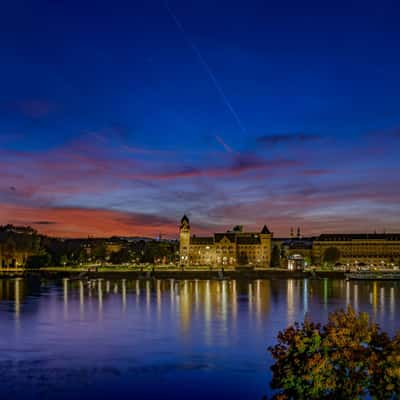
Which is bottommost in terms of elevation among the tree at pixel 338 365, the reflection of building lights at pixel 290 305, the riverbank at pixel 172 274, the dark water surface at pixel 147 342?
the riverbank at pixel 172 274

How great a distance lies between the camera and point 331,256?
414ft

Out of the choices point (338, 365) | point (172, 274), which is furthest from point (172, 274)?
point (338, 365)

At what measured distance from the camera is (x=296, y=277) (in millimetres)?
82812

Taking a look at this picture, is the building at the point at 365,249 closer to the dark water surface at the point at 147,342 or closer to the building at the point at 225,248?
the building at the point at 225,248

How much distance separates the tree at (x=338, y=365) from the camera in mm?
11148

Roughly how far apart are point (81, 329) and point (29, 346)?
5860 millimetres

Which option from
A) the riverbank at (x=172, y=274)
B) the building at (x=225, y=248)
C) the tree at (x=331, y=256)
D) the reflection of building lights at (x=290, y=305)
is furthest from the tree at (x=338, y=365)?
the tree at (x=331, y=256)

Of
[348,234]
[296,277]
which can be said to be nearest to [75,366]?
[296,277]

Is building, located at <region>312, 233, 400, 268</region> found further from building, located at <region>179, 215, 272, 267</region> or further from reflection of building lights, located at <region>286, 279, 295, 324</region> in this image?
reflection of building lights, located at <region>286, 279, 295, 324</region>

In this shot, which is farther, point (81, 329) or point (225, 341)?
point (81, 329)

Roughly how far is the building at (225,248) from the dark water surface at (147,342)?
6893 centimetres

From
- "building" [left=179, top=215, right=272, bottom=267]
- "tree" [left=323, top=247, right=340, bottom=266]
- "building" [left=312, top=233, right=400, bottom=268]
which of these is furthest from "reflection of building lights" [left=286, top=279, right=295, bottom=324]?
"building" [left=312, top=233, right=400, bottom=268]

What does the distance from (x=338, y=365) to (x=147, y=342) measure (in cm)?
1670

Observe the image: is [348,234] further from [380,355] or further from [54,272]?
[380,355]
